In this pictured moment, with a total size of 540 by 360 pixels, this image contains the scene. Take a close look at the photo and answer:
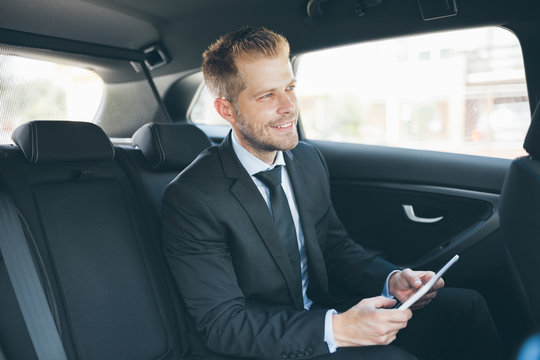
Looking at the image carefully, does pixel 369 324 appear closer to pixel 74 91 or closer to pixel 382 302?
pixel 382 302

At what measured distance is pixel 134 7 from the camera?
1.98m

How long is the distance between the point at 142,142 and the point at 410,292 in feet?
3.53

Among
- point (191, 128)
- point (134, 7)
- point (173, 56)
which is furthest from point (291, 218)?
point (173, 56)

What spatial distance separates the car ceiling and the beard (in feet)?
2.38

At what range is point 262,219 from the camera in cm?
135

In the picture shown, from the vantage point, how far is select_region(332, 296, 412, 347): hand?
1.06 m

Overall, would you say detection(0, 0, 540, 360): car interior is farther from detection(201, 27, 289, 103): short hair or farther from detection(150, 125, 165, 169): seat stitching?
detection(201, 27, 289, 103): short hair

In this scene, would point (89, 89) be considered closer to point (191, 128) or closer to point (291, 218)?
point (191, 128)

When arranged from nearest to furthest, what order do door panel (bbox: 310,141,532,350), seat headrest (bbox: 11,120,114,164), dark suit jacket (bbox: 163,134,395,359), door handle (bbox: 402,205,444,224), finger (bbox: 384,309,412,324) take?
1. finger (bbox: 384,309,412,324)
2. dark suit jacket (bbox: 163,134,395,359)
3. seat headrest (bbox: 11,120,114,164)
4. door panel (bbox: 310,141,532,350)
5. door handle (bbox: 402,205,444,224)

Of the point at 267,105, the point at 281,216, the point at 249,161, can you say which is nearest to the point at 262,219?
the point at 281,216

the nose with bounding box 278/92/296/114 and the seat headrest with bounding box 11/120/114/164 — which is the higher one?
the seat headrest with bounding box 11/120/114/164

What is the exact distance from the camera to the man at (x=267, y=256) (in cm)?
117

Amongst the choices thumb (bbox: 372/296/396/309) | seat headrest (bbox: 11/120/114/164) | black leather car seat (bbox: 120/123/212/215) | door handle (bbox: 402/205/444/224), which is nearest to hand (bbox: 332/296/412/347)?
thumb (bbox: 372/296/396/309)

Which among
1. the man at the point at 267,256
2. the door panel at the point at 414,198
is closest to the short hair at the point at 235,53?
the man at the point at 267,256
